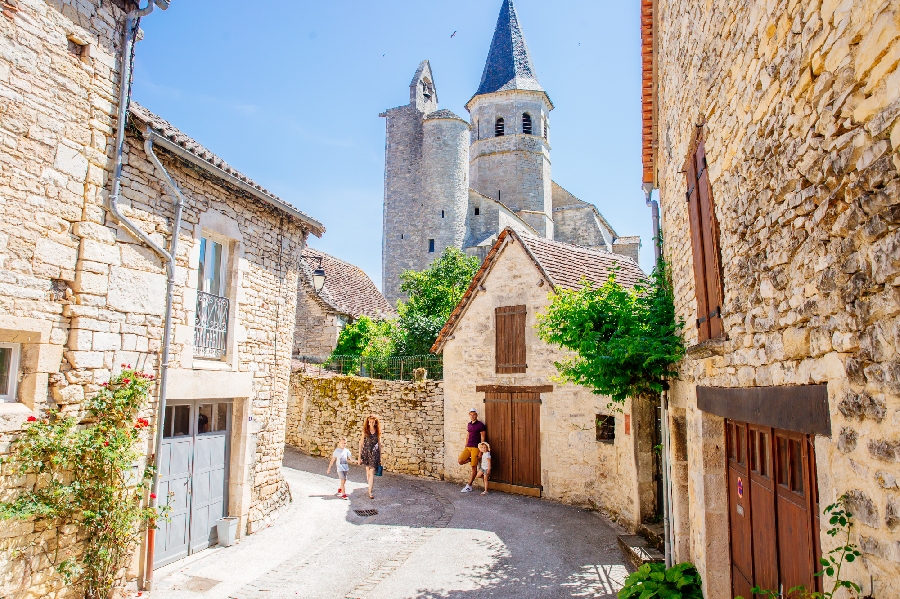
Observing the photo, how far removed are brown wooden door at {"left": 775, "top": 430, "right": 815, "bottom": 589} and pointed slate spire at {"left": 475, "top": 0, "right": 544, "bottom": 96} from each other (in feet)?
132

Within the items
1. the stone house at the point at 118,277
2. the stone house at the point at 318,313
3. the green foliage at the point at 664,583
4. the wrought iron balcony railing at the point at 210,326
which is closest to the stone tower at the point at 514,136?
the stone house at the point at 318,313

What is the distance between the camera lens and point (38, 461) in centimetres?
508

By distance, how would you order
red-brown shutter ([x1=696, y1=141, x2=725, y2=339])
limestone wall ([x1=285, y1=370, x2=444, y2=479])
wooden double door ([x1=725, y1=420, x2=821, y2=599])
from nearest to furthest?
wooden double door ([x1=725, y1=420, x2=821, y2=599]), red-brown shutter ([x1=696, y1=141, x2=725, y2=339]), limestone wall ([x1=285, y1=370, x2=444, y2=479])

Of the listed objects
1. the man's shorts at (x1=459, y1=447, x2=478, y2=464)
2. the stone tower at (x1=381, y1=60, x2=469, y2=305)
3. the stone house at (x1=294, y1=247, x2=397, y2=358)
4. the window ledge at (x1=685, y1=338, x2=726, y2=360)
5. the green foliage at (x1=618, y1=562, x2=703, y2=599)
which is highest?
the stone tower at (x1=381, y1=60, x2=469, y2=305)

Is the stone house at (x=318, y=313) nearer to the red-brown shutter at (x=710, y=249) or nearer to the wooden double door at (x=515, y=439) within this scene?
the wooden double door at (x=515, y=439)

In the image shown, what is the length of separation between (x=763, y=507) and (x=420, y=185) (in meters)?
33.9

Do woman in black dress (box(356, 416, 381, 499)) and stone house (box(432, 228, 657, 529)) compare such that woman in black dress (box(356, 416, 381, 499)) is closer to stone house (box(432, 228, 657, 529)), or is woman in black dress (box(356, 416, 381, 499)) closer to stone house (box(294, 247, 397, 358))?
stone house (box(432, 228, 657, 529))

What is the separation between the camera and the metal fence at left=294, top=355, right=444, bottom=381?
47.6ft

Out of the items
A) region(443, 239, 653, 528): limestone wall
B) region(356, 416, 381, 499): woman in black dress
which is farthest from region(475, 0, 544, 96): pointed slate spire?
region(356, 416, 381, 499): woman in black dress

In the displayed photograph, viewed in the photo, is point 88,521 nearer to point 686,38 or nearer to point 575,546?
point 575,546

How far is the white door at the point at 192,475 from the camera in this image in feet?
22.7

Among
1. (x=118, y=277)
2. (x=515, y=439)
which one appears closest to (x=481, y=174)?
(x=515, y=439)

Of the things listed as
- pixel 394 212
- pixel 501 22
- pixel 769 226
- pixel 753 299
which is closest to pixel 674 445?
pixel 753 299

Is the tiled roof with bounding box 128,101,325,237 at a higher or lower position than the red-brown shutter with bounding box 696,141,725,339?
higher
